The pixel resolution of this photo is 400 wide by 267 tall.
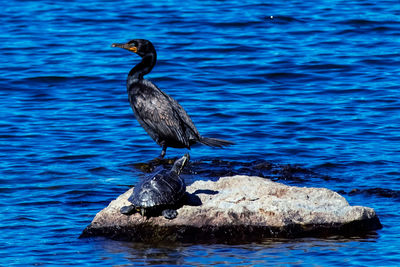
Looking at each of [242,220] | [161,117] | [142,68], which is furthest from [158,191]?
[142,68]

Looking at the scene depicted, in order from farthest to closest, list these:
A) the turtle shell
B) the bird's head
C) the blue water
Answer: the bird's head, the blue water, the turtle shell

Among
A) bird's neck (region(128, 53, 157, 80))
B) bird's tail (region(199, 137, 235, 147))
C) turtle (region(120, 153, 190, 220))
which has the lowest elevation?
bird's tail (region(199, 137, 235, 147))

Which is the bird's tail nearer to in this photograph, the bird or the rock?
the bird

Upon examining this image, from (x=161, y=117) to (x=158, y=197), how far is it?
3.13 m

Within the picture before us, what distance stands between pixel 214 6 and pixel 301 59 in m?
5.11

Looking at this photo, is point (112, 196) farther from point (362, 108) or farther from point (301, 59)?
point (301, 59)

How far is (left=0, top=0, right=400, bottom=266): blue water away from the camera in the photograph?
7.40m

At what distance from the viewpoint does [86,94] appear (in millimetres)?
14000

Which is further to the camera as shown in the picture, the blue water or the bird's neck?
the bird's neck

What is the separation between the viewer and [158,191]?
7.39 meters

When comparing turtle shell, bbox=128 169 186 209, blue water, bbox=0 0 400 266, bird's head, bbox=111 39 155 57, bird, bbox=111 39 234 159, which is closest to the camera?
turtle shell, bbox=128 169 186 209

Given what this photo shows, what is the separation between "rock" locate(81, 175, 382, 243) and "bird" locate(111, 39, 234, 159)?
2675 millimetres

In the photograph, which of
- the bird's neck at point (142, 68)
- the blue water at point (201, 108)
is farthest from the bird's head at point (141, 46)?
the blue water at point (201, 108)

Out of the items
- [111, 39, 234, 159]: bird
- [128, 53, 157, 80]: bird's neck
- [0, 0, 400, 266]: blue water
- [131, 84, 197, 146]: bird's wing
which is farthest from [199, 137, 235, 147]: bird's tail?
[128, 53, 157, 80]: bird's neck
